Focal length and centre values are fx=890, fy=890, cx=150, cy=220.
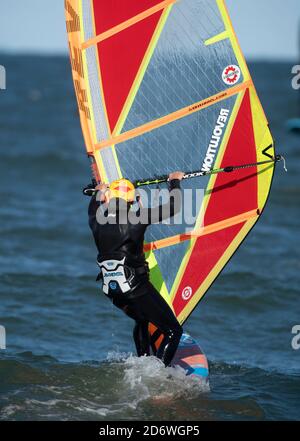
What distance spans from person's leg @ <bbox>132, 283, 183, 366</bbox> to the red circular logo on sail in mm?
1931

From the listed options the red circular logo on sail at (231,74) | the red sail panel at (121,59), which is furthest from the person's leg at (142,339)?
the red circular logo on sail at (231,74)

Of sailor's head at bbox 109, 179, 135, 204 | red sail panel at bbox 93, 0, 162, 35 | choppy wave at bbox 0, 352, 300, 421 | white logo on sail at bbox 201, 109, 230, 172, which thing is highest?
red sail panel at bbox 93, 0, 162, 35

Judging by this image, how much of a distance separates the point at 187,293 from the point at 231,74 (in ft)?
6.41

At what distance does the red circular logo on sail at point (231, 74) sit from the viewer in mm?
7566

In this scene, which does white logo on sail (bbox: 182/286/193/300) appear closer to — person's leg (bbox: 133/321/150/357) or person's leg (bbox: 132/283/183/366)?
person's leg (bbox: 133/321/150/357)

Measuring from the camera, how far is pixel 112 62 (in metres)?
7.64

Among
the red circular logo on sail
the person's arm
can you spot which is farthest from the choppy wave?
the red circular logo on sail

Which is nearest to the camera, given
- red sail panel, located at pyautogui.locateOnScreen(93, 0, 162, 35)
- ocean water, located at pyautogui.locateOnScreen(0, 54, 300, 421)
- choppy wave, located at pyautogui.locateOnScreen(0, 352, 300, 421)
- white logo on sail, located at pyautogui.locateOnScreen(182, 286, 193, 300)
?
choppy wave, located at pyautogui.locateOnScreen(0, 352, 300, 421)

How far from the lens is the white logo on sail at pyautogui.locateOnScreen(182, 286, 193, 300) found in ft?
25.9

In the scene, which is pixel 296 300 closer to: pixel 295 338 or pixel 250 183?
pixel 295 338

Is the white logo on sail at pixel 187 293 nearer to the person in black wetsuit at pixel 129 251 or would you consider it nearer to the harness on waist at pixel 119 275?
the person in black wetsuit at pixel 129 251

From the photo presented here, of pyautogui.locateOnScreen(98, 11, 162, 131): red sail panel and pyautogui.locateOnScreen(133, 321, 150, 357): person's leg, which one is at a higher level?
pyautogui.locateOnScreen(98, 11, 162, 131): red sail panel

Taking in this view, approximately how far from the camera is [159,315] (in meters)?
6.96

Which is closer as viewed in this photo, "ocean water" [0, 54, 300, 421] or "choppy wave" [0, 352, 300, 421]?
"choppy wave" [0, 352, 300, 421]
